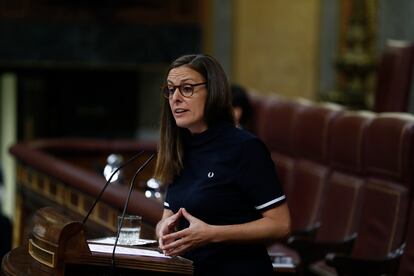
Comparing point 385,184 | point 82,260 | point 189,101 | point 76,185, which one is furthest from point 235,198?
point 76,185

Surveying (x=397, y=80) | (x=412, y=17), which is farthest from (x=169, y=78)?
(x=412, y=17)

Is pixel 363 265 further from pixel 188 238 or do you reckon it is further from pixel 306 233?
pixel 188 238

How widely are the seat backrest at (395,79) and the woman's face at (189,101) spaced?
10.4 feet

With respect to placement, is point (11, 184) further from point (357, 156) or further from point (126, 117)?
point (357, 156)

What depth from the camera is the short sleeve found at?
2.74 m

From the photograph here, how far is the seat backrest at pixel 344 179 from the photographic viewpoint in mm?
4824

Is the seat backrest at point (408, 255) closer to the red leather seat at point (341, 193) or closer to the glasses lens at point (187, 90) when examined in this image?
the red leather seat at point (341, 193)

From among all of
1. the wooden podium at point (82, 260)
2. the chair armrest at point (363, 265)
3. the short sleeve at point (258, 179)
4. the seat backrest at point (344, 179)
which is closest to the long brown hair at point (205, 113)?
the short sleeve at point (258, 179)

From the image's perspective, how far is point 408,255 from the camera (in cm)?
414

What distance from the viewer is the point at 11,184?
9.09 meters

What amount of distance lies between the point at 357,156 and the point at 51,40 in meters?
4.56

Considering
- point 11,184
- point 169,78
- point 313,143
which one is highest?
point 169,78

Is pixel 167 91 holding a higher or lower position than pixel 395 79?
higher

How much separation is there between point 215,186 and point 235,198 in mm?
61
